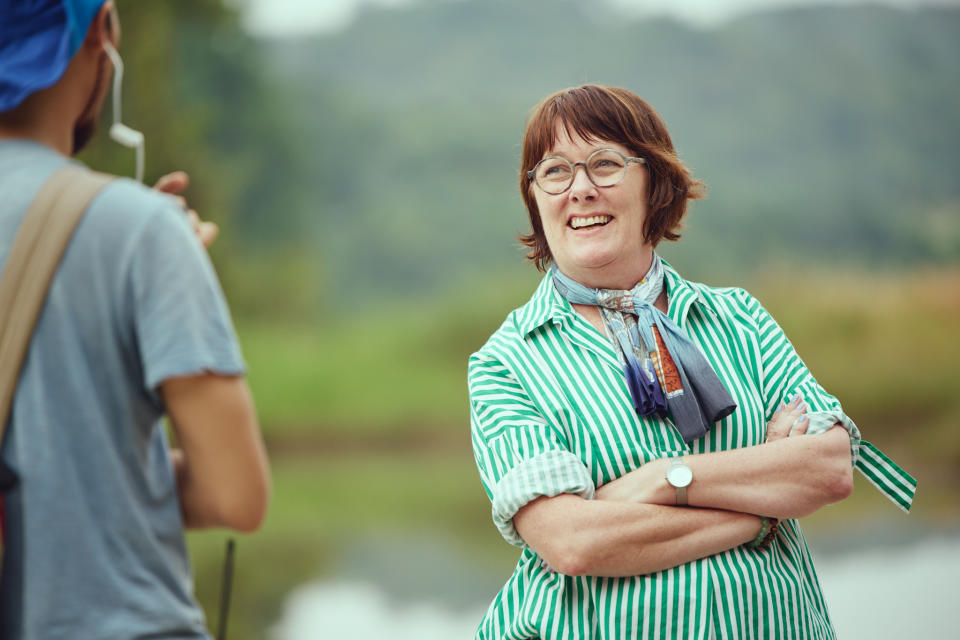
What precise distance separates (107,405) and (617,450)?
0.74 m

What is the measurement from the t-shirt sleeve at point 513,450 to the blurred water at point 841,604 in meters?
3.71

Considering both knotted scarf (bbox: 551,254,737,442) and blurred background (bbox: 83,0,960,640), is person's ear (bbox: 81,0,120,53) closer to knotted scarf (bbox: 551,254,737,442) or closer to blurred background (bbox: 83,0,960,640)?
knotted scarf (bbox: 551,254,737,442)

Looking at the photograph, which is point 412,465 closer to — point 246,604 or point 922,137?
point 246,604

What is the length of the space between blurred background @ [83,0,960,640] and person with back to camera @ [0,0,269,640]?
4.41 m

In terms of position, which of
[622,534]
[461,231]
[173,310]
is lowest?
[622,534]

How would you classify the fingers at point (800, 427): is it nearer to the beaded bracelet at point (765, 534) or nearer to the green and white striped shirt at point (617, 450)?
the green and white striped shirt at point (617, 450)

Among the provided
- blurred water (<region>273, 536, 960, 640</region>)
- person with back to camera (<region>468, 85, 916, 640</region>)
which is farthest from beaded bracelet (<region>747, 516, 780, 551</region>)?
blurred water (<region>273, 536, 960, 640</region>)

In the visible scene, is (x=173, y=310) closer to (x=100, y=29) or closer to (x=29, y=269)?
(x=29, y=269)

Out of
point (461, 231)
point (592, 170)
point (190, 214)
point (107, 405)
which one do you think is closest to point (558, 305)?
point (592, 170)

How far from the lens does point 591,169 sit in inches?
65.7

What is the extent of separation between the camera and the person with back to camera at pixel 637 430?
1.45m

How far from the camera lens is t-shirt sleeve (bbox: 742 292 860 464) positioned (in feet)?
5.15

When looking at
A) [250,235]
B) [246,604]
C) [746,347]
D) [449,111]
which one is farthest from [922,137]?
[746,347]

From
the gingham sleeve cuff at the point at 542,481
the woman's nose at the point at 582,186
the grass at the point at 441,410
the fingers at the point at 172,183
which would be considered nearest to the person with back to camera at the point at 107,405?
the fingers at the point at 172,183
